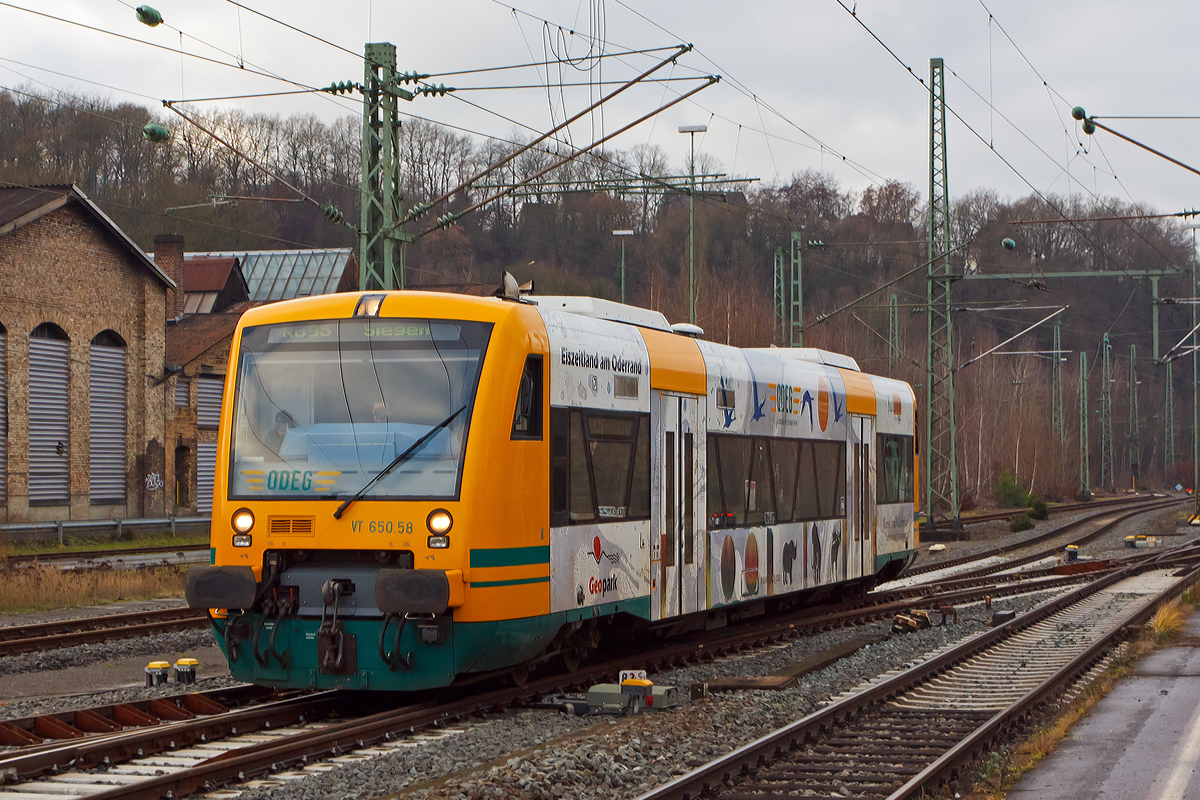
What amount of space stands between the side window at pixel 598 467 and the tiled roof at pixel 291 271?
4836 centimetres

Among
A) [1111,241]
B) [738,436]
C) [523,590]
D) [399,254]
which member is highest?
[1111,241]

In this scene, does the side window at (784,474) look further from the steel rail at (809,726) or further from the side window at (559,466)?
the side window at (559,466)

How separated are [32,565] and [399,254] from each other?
9.05 meters

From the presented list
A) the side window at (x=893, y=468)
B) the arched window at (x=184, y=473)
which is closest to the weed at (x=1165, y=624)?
the side window at (x=893, y=468)

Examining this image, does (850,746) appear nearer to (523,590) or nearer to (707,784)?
(707,784)

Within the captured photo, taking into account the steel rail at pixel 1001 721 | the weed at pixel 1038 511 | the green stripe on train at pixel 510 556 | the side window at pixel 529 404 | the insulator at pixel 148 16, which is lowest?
the steel rail at pixel 1001 721

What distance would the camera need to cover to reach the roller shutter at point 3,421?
3466 cm

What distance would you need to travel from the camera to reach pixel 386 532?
390 inches

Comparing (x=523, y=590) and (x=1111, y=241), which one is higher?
(x=1111, y=241)

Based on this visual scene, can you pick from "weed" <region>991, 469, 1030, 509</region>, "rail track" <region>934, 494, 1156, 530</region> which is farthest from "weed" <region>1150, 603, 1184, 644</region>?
"weed" <region>991, 469, 1030, 509</region>

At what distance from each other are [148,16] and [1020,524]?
32.6 meters

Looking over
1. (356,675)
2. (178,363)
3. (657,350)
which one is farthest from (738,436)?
(178,363)

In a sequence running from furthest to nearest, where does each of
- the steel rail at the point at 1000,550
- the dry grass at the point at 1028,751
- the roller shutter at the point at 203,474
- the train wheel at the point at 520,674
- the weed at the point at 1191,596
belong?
the roller shutter at the point at 203,474 → the steel rail at the point at 1000,550 → the weed at the point at 1191,596 → the train wheel at the point at 520,674 → the dry grass at the point at 1028,751

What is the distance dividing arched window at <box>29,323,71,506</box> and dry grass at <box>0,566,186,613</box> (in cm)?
1425
